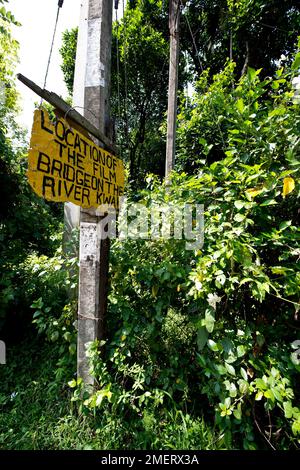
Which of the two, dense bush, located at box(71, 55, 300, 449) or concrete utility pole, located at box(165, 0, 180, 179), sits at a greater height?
concrete utility pole, located at box(165, 0, 180, 179)

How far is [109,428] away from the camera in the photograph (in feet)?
4.87

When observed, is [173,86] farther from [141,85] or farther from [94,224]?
[141,85]

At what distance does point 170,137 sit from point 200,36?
736cm

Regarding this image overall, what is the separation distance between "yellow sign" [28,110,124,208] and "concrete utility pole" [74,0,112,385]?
0.20 m

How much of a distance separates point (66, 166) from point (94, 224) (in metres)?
0.46

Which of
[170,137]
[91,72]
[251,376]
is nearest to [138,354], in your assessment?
[251,376]

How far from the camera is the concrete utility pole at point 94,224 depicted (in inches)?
58.7

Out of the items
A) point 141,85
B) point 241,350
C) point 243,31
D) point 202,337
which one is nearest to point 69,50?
point 141,85

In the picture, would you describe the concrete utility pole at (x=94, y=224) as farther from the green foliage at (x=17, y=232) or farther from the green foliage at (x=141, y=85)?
the green foliage at (x=141, y=85)

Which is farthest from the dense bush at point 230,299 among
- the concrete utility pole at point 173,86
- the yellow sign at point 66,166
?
the concrete utility pole at point 173,86

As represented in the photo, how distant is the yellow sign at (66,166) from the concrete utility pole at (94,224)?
202mm

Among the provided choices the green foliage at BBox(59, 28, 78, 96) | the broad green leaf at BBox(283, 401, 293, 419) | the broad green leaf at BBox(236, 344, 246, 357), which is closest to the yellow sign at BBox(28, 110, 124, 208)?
the broad green leaf at BBox(236, 344, 246, 357)

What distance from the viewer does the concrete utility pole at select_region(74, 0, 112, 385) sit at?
1.49 metres

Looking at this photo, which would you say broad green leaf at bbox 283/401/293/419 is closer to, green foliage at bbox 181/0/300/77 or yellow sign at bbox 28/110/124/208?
yellow sign at bbox 28/110/124/208
